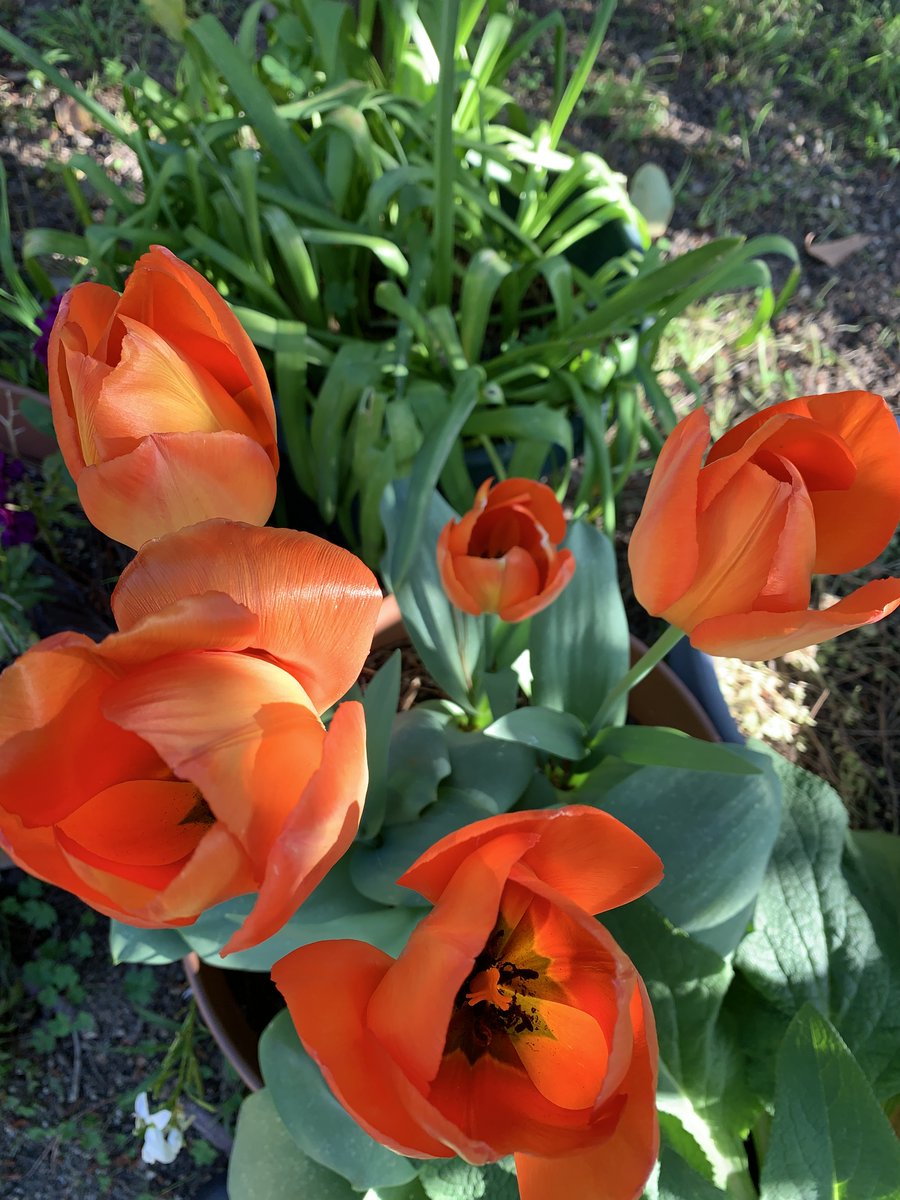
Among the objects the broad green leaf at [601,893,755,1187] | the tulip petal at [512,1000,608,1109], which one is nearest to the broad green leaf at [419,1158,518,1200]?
the broad green leaf at [601,893,755,1187]

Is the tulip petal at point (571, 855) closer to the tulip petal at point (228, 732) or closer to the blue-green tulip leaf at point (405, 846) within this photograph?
the tulip petal at point (228, 732)

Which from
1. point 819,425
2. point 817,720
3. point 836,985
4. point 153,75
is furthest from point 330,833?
point 153,75

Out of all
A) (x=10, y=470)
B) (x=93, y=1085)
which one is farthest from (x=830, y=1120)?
(x=10, y=470)

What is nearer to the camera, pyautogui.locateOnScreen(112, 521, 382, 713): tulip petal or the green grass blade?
pyautogui.locateOnScreen(112, 521, 382, 713): tulip petal

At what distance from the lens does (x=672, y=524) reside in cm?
40

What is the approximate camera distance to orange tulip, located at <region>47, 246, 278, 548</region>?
0.37 meters

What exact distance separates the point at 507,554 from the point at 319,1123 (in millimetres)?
378

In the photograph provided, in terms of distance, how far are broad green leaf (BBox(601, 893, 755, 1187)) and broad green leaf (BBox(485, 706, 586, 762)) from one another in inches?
4.7

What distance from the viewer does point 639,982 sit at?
330 mm

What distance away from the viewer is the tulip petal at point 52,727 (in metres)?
0.30

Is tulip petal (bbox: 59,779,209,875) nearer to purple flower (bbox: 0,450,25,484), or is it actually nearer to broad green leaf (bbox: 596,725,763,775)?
broad green leaf (bbox: 596,725,763,775)

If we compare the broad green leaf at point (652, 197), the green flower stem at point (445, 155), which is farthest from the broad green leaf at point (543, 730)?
the broad green leaf at point (652, 197)

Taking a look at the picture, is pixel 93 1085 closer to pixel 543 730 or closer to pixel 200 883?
pixel 543 730

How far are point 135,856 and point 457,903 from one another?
4.8 inches
